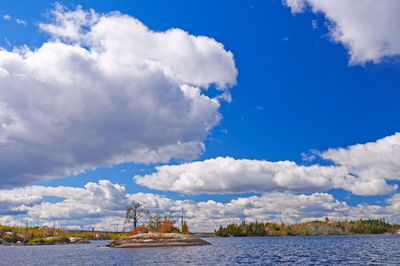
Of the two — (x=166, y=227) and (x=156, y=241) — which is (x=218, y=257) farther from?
(x=166, y=227)

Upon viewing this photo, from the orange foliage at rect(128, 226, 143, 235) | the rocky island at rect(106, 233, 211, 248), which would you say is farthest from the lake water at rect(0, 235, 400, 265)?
the orange foliage at rect(128, 226, 143, 235)

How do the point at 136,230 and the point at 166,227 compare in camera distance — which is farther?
the point at 136,230

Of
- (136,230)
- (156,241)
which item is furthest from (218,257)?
(136,230)

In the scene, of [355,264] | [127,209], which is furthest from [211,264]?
[127,209]

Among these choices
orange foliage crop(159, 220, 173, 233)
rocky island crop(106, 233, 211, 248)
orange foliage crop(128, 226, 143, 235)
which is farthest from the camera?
orange foliage crop(128, 226, 143, 235)

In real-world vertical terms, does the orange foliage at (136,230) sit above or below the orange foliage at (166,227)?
below

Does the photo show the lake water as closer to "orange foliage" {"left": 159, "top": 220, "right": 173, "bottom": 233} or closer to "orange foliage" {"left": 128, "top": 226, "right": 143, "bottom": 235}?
"orange foliage" {"left": 159, "top": 220, "right": 173, "bottom": 233}

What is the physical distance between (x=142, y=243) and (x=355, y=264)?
87.4 m

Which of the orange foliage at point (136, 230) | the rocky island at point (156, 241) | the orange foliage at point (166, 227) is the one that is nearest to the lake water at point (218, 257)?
the rocky island at point (156, 241)

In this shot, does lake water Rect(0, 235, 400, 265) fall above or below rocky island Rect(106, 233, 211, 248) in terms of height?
above

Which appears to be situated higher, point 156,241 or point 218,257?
point 218,257

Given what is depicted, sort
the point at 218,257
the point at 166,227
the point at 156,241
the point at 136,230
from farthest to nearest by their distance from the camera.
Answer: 1. the point at 136,230
2. the point at 166,227
3. the point at 156,241
4. the point at 218,257

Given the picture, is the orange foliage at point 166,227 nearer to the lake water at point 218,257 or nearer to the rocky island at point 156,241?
the rocky island at point 156,241

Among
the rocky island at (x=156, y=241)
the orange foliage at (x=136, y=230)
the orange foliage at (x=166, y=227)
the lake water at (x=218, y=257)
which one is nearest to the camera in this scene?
the lake water at (x=218, y=257)
